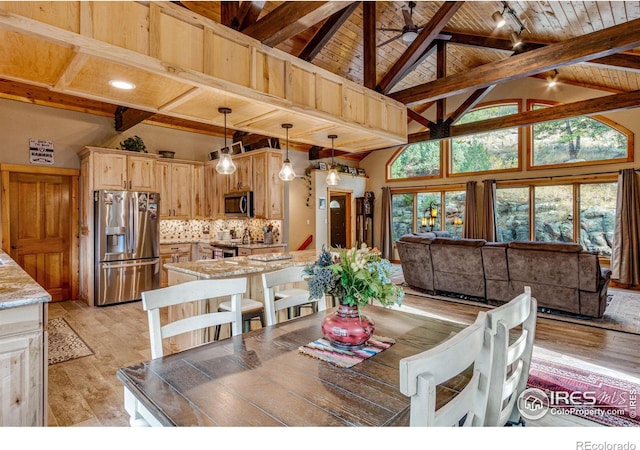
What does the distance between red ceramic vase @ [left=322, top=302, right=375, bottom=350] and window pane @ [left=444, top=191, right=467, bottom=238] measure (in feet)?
26.2

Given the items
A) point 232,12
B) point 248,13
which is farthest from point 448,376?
point 232,12

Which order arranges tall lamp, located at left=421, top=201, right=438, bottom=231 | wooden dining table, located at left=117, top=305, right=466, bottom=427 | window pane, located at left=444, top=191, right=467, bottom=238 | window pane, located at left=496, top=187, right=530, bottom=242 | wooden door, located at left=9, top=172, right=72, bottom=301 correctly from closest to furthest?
wooden dining table, located at left=117, top=305, right=466, bottom=427 < wooden door, located at left=9, top=172, right=72, bottom=301 < window pane, located at left=496, top=187, right=530, bottom=242 < window pane, located at left=444, top=191, right=467, bottom=238 < tall lamp, located at left=421, top=201, right=438, bottom=231

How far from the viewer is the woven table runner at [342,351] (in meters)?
1.43

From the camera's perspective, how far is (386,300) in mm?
1561

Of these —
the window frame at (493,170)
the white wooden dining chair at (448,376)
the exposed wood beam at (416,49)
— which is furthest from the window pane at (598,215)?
the white wooden dining chair at (448,376)

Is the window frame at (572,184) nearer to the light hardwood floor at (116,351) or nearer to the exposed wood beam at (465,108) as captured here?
the exposed wood beam at (465,108)

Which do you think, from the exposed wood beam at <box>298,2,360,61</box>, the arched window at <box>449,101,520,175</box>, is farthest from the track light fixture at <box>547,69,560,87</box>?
the exposed wood beam at <box>298,2,360,61</box>

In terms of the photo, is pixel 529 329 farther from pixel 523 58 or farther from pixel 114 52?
pixel 523 58

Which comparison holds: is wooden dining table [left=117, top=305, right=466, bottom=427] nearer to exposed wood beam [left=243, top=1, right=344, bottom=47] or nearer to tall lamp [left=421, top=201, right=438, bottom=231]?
exposed wood beam [left=243, top=1, right=344, bottom=47]

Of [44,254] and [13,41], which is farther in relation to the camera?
[44,254]

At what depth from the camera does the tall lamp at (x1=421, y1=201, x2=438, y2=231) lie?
30.4 feet

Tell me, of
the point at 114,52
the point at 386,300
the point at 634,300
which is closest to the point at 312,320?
the point at 386,300
